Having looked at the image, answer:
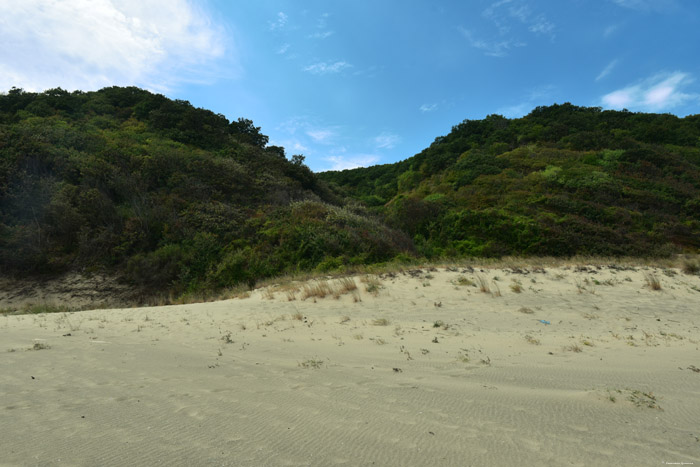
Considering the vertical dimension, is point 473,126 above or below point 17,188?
above

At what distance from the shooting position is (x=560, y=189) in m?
27.1

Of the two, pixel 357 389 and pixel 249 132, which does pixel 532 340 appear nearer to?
pixel 357 389

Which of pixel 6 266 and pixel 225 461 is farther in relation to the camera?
pixel 6 266

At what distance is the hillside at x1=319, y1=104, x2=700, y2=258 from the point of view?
68.9 feet

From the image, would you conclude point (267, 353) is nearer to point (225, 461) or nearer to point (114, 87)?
point (225, 461)

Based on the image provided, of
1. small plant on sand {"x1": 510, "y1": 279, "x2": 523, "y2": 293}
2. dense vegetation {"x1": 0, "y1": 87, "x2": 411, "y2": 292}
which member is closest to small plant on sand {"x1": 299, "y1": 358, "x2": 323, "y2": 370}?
small plant on sand {"x1": 510, "y1": 279, "x2": 523, "y2": 293}

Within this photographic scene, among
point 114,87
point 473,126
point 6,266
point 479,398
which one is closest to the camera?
point 479,398

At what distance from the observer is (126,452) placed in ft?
7.10

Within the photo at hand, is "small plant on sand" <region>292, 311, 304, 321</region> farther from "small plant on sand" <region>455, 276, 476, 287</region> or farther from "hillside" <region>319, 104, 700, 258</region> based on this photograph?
"hillside" <region>319, 104, 700, 258</region>

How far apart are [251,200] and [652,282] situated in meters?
21.6

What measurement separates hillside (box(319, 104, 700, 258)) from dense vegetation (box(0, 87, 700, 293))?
0.43 ft

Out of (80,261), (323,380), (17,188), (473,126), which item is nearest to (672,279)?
(323,380)

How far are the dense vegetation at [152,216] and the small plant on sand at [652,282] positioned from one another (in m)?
10.5

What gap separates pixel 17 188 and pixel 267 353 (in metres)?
20.2
